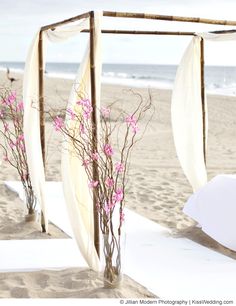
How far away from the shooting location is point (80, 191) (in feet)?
13.1

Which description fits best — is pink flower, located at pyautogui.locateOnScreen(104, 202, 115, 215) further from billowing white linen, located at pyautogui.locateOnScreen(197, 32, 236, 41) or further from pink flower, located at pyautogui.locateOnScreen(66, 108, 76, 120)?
billowing white linen, located at pyautogui.locateOnScreen(197, 32, 236, 41)

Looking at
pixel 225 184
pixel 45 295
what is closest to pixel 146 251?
pixel 225 184

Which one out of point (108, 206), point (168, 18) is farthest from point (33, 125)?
point (108, 206)

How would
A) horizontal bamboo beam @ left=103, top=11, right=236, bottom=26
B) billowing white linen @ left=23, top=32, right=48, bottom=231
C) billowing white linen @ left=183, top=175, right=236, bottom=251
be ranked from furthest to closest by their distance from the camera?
billowing white linen @ left=23, top=32, right=48, bottom=231
billowing white linen @ left=183, top=175, right=236, bottom=251
horizontal bamboo beam @ left=103, top=11, right=236, bottom=26

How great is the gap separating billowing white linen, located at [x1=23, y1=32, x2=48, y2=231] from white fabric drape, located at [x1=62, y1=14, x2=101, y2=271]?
0.78 m

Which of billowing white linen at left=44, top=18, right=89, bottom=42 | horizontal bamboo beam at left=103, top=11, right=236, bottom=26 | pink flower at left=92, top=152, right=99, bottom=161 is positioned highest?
horizontal bamboo beam at left=103, top=11, right=236, bottom=26

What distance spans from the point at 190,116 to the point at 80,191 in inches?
67.0

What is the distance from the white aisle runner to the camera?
143 inches

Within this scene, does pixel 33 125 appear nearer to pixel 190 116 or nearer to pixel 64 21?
pixel 64 21

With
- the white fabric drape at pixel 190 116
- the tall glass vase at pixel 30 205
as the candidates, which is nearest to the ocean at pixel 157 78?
the white fabric drape at pixel 190 116

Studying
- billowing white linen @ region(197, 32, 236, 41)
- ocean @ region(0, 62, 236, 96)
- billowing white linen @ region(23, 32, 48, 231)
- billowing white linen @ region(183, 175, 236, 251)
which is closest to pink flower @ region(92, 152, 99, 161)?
billowing white linen @ region(23, 32, 48, 231)

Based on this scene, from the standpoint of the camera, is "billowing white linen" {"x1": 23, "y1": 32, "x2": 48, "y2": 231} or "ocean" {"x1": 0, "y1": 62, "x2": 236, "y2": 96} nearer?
"billowing white linen" {"x1": 23, "y1": 32, "x2": 48, "y2": 231}

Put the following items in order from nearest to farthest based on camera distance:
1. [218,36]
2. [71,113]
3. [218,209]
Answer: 1. [71,113]
2. [218,209]
3. [218,36]

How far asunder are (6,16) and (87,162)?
3024 cm
